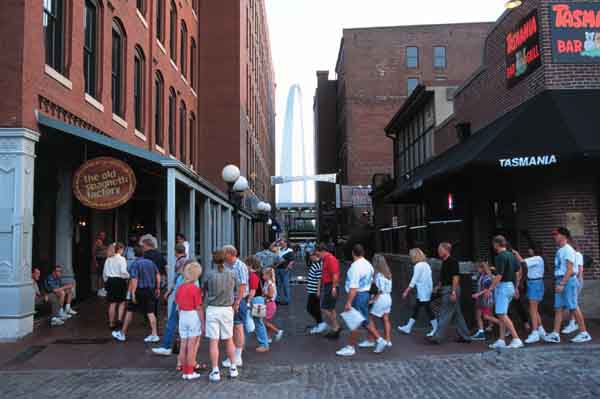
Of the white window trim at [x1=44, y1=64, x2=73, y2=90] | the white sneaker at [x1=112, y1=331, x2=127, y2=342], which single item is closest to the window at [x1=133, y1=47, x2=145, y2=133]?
the white window trim at [x1=44, y1=64, x2=73, y2=90]

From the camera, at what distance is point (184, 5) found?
24.1 meters

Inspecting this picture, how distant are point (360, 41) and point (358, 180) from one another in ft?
42.6

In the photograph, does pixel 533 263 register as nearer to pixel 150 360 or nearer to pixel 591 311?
pixel 591 311

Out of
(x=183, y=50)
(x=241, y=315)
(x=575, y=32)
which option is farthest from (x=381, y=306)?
(x=183, y=50)

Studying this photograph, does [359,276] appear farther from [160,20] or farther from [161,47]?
[160,20]

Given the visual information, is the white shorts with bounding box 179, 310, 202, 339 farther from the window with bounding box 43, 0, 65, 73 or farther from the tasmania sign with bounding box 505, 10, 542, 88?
the tasmania sign with bounding box 505, 10, 542, 88

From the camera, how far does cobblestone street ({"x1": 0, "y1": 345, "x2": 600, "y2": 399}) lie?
6.64 meters

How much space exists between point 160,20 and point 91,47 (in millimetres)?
6667

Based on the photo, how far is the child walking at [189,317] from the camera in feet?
24.1

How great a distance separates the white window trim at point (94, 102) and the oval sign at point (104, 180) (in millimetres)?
3329

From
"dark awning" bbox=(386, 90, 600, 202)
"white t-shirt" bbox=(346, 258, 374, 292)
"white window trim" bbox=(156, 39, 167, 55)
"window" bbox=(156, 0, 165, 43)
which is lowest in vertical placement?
"white t-shirt" bbox=(346, 258, 374, 292)

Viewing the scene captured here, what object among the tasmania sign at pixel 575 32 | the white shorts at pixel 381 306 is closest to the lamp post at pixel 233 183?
the white shorts at pixel 381 306

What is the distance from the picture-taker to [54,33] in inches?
469

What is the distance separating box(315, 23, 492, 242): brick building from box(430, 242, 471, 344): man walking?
128ft
